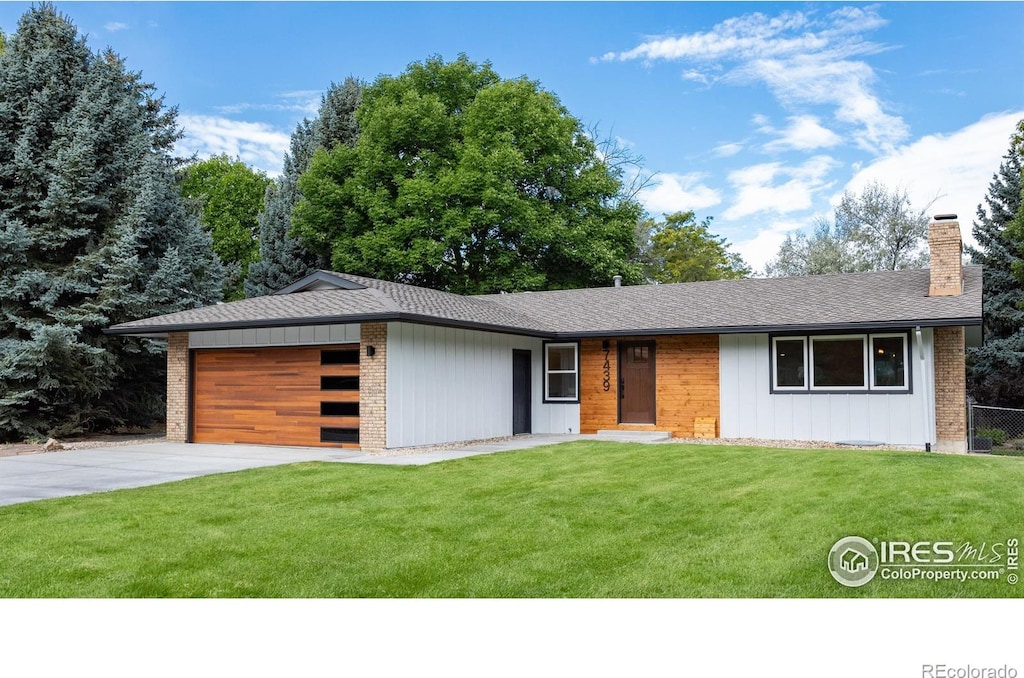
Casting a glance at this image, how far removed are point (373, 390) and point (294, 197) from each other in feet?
65.9

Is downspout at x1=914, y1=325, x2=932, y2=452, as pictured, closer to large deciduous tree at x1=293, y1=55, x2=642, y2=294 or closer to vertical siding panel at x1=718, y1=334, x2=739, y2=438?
vertical siding panel at x1=718, y1=334, x2=739, y2=438

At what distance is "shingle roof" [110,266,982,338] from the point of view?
46.4 ft

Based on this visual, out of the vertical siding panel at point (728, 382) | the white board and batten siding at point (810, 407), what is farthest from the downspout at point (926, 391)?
the vertical siding panel at point (728, 382)

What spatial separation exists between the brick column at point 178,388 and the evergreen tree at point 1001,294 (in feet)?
76.7

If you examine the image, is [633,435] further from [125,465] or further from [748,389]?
[125,465]

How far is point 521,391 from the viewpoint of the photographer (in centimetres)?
1764

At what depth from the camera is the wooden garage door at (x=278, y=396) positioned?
14539mm

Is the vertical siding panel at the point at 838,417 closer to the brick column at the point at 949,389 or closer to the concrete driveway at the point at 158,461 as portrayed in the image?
the brick column at the point at 949,389

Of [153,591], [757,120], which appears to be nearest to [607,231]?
[757,120]

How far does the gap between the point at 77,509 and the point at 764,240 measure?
40.2 m

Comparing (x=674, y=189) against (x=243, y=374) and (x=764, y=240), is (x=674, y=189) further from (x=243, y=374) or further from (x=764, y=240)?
(x=243, y=374)

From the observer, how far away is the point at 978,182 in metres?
28.2

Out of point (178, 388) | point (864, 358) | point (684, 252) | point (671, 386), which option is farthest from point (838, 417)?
point (684, 252)

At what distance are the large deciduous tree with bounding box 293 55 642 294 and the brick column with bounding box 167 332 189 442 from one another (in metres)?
12.2
